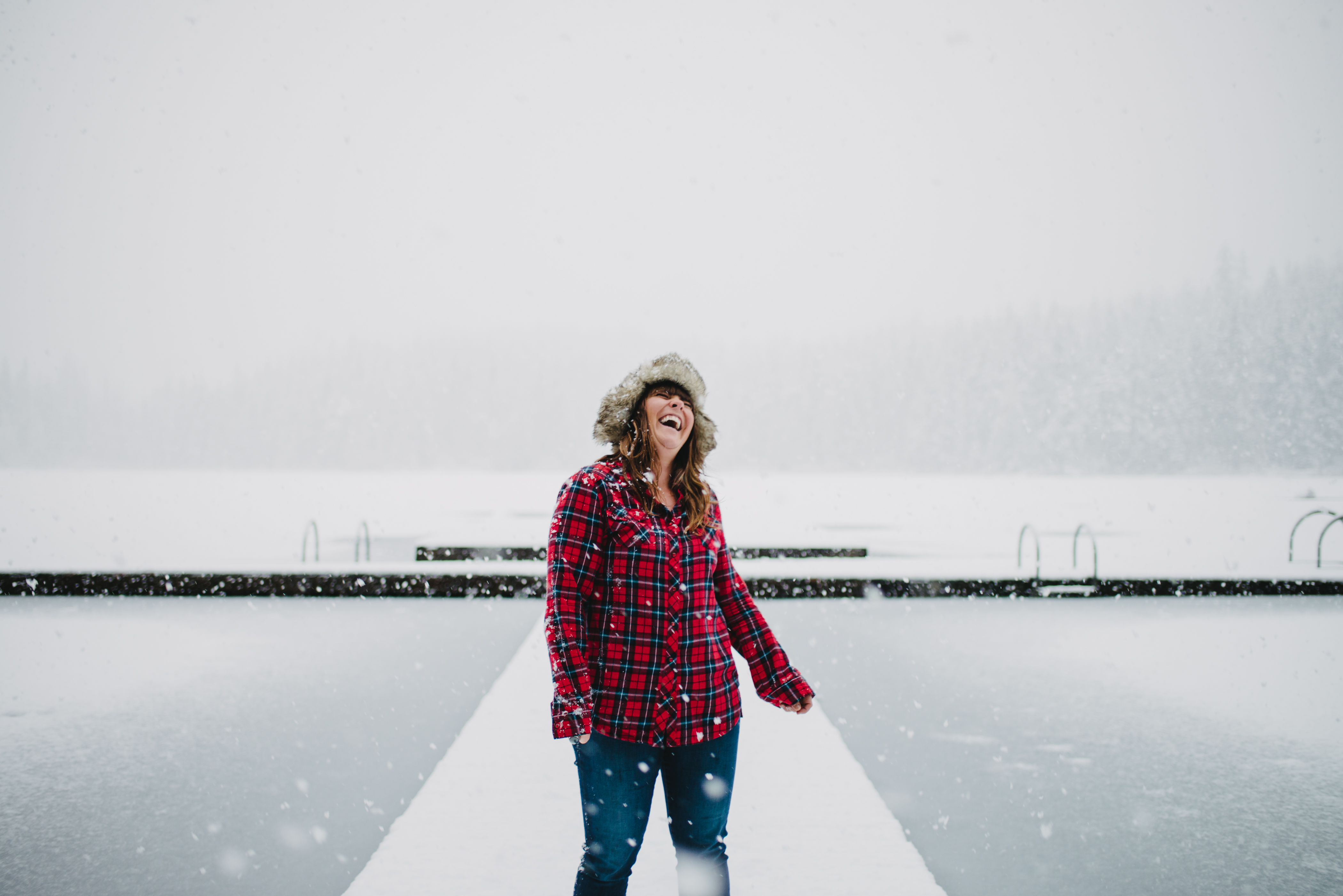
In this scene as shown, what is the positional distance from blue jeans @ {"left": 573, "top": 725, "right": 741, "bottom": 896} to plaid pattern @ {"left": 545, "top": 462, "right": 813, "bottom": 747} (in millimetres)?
54

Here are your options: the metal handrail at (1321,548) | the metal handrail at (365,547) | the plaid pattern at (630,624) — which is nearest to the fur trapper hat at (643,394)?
the plaid pattern at (630,624)

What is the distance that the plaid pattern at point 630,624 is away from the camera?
2.12 m

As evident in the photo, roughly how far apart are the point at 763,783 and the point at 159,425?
4141 inches

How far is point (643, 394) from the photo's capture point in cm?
237

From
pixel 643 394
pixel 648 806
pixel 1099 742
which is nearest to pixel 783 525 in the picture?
pixel 1099 742

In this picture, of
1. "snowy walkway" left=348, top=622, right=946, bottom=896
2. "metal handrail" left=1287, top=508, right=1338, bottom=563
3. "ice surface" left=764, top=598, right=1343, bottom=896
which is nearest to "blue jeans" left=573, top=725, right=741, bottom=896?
"snowy walkway" left=348, top=622, right=946, bottom=896

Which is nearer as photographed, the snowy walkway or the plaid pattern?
the plaid pattern

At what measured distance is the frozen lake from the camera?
3496 millimetres

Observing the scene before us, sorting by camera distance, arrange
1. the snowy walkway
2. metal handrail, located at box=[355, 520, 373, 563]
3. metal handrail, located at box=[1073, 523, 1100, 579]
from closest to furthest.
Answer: the snowy walkway
metal handrail, located at box=[1073, 523, 1100, 579]
metal handrail, located at box=[355, 520, 373, 563]

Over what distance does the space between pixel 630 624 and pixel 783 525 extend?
19.6 metres

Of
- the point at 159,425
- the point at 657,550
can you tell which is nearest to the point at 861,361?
the point at 159,425

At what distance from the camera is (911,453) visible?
75875mm

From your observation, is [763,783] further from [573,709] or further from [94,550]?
[94,550]

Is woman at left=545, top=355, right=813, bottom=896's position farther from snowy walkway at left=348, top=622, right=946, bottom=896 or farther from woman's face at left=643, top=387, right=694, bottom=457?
snowy walkway at left=348, top=622, right=946, bottom=896
